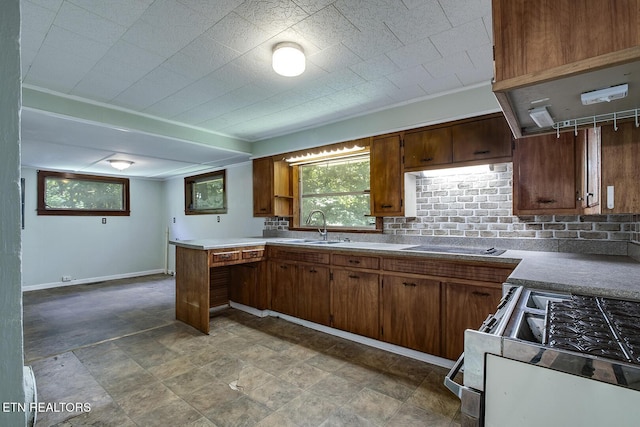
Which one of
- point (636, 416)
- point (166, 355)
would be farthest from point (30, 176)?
point (636, 416)

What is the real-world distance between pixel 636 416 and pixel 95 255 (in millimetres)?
7561

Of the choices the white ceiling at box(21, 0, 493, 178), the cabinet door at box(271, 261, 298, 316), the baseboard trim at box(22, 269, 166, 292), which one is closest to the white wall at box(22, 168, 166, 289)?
the baseboard trim at box(22, 269, 166, 292)

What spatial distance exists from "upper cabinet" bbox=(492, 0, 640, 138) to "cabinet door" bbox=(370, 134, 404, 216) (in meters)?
1.94

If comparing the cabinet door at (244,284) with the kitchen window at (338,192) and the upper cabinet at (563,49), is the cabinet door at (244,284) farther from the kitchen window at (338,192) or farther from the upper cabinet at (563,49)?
the upper cabinet at (563,49)

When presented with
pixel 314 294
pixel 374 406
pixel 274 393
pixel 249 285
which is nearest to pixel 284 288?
pixel 314 294

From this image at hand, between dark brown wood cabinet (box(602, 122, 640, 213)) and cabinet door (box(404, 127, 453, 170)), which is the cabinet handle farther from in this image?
cabinet door (box(404, 127, 453, 170))

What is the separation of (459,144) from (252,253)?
2496 millimetres

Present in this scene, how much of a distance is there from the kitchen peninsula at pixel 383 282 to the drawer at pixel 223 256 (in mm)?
11

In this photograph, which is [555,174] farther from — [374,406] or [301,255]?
[301,255]

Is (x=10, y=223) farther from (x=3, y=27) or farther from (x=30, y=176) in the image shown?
(x=30, y=176)

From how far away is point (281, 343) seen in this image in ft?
10.00

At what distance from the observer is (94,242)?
6.19 metres

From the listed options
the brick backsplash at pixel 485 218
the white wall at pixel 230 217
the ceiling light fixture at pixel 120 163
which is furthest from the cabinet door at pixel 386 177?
the ceiling light fixture at pixel 120 163

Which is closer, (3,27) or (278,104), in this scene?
(3,27)
